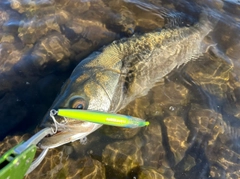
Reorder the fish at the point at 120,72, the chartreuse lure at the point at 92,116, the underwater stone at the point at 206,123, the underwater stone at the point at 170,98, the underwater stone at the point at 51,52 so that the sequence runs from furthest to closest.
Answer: the underwater stone at the point at 51,52
the underwater stone at the point at 170,98
the underwater stone at the point at 206,123
the fish at the point at 120,72
the chartreuse lure at the point at 92,116

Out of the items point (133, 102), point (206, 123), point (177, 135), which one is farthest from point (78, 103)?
point (206, 123)

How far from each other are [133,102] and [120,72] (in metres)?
0.56

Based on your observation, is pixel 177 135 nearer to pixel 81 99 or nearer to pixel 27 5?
pixel 81 99

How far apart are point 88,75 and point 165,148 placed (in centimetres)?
158

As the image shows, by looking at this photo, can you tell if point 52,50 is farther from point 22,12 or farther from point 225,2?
point 225,2

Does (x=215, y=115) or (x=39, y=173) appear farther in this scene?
(x=215, y=115)

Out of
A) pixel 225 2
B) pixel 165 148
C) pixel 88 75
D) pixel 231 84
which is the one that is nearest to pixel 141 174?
pixel 165 148

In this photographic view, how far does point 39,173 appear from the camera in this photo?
11.9 feet

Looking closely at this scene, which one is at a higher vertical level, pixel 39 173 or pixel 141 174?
pixel 141 174

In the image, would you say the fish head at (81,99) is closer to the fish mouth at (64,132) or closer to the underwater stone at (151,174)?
the fish mouth at (64,132)

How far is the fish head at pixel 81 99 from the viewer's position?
3369 millimetres

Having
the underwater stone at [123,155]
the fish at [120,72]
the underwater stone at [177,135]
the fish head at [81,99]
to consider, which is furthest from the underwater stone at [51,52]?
the underwater stone at [177,135]

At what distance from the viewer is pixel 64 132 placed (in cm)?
340

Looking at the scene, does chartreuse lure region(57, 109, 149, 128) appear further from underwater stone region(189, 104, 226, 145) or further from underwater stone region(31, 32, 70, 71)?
underwater stone region(31, 32, 70, 71)
